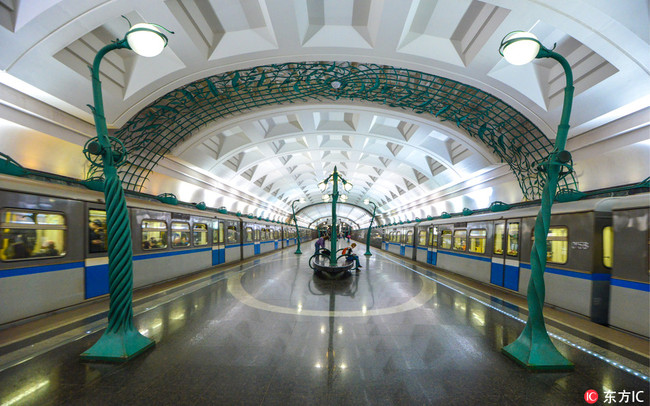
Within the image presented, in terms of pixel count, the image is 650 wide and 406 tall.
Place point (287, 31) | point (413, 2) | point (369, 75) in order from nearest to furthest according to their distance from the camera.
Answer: point (413, 2), point (287, 31), point (369, 75)

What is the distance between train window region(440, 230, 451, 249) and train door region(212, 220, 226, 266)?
11293mm

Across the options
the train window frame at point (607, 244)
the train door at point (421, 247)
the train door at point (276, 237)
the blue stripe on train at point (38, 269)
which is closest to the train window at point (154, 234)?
the blue stripe on train at point (38, 269)

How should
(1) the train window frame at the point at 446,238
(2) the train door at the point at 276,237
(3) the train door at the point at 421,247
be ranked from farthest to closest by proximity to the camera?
(2) the train door at the point at 276,237 < (3) the train door at the point at 421,247 < (1) the train window frame at the point at 446,238

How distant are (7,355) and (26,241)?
2.15 m

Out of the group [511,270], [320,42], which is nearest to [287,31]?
[320,42]

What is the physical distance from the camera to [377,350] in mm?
3758

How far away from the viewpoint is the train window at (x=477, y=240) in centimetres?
890

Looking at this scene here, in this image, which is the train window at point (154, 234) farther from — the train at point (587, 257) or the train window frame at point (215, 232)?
the train at point (587, 257)

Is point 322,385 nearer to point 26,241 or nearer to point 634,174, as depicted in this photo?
point 26,241

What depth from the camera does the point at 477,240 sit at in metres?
9.27

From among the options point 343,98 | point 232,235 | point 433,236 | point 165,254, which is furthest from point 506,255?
point 232,235

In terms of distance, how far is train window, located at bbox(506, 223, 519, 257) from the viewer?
289 inches

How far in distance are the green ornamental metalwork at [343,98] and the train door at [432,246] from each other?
4371mm

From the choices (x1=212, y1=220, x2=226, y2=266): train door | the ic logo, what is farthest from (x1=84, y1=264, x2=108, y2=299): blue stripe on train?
the ic logo
